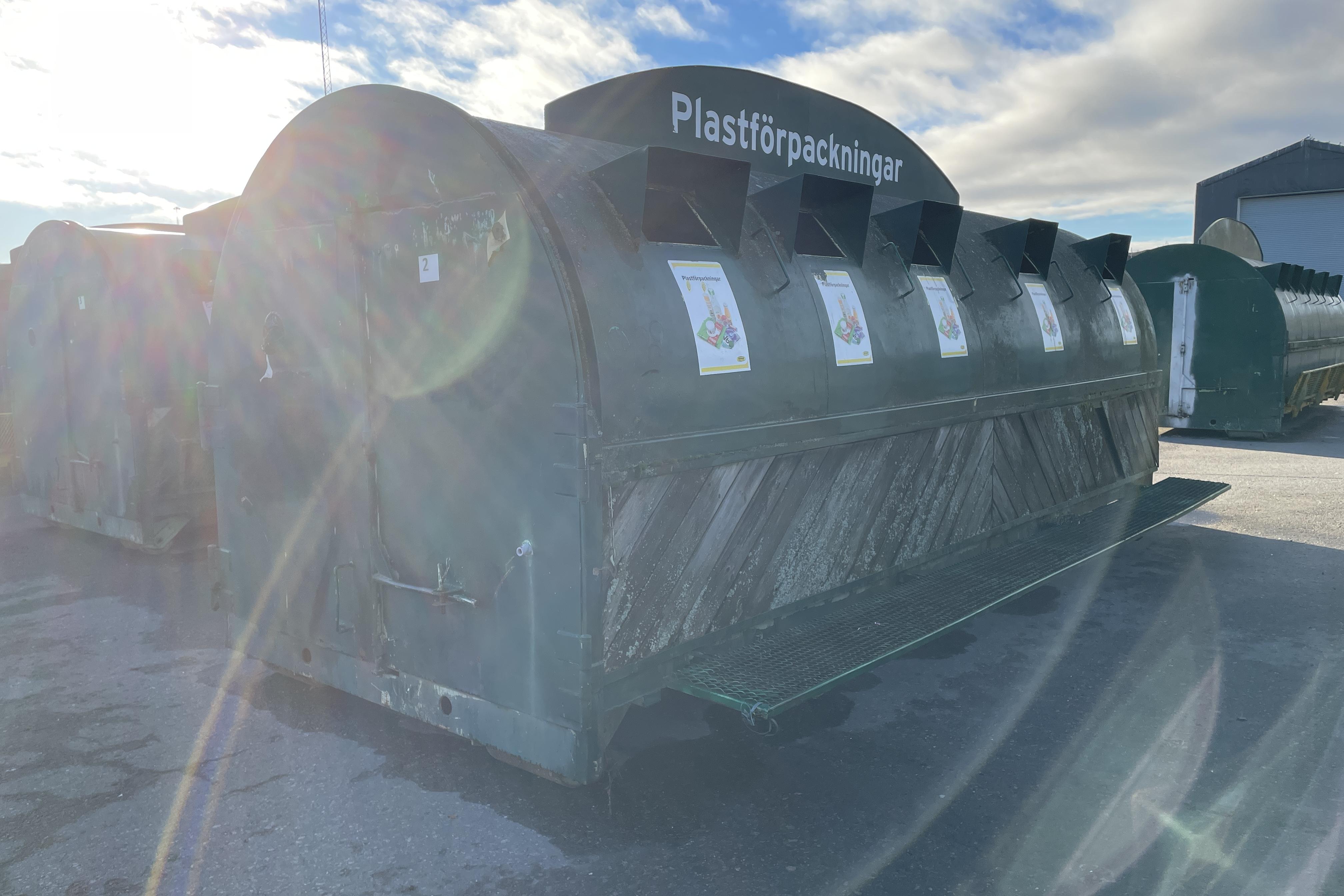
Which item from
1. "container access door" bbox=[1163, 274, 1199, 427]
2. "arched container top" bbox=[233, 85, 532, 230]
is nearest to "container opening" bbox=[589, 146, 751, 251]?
"arched container top" bbox=[233, 85, 532, 230]

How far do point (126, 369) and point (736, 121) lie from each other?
5555 millimetres

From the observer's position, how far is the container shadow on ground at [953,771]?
10.4 ft

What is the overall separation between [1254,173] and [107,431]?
32.7m

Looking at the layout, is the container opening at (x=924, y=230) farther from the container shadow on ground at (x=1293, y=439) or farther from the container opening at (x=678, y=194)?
the container shadow on ground at (x=1293, y=439)

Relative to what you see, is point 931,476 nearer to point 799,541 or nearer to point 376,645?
point 799,541

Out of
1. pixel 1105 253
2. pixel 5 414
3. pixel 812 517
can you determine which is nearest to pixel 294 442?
pixel 812 517

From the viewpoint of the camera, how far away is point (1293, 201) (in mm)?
28125

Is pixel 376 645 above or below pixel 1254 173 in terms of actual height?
below

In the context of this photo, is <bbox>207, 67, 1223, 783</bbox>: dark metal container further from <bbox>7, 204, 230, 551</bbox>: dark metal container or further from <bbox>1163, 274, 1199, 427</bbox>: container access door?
<bbox>1163, 274, 1199, 427</bbox>: container access door

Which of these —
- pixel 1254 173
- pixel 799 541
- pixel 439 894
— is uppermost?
pixel 1254 173

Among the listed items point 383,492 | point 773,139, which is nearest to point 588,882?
point 383,492

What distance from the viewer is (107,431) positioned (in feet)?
25.2

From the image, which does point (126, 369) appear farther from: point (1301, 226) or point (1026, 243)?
point (1301, 226)

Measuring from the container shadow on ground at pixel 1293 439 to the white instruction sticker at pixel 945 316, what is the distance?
1029 cm
